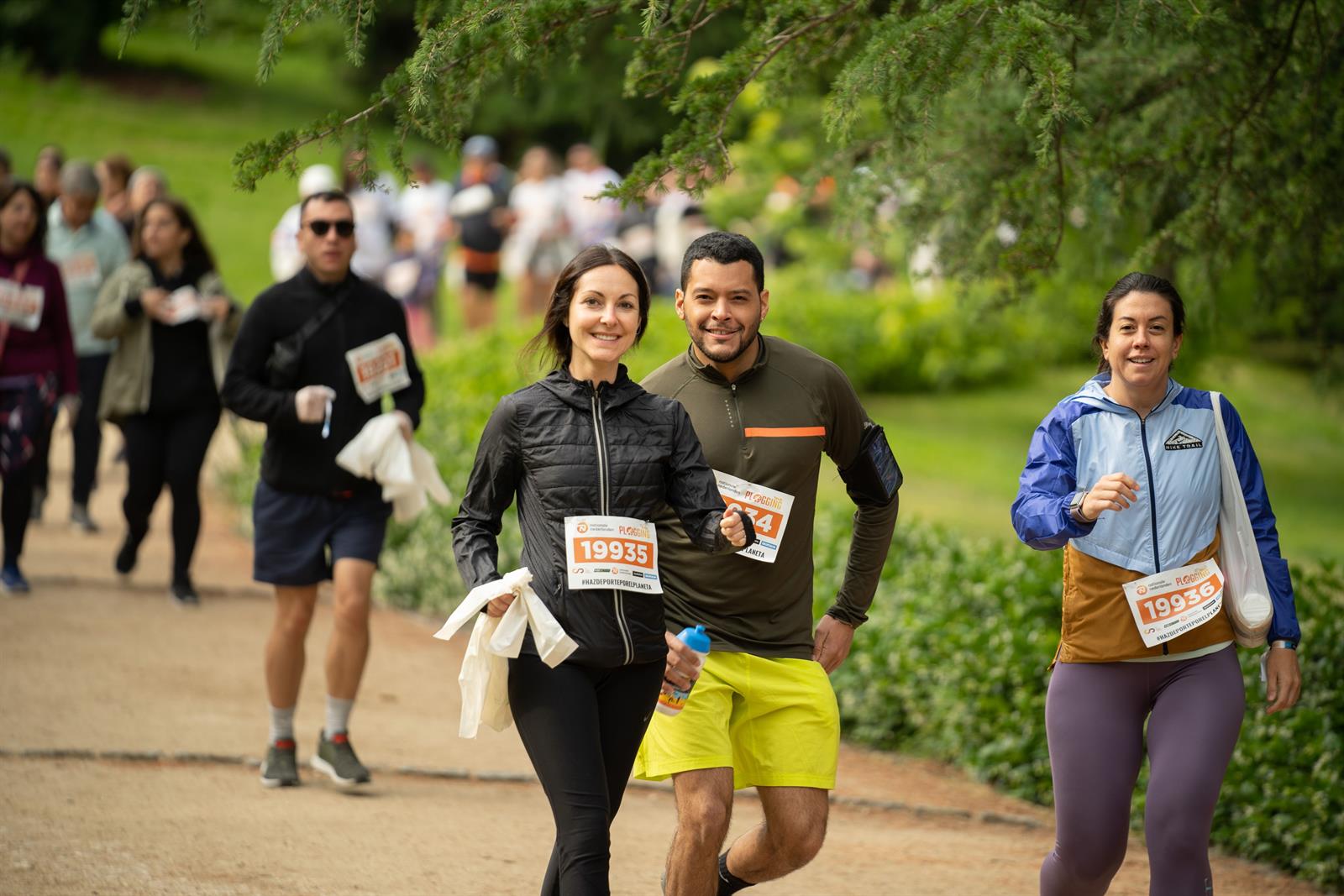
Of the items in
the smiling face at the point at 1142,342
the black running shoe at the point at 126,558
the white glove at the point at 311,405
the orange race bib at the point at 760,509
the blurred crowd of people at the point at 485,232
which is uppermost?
the blurred crowd of people at the point at 485,232

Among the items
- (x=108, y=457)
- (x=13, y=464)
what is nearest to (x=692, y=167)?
(x=13, y=464)

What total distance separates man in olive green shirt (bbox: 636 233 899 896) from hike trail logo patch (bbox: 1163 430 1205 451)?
916mm

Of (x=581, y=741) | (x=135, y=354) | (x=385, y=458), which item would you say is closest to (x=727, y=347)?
(x=581, y=741)

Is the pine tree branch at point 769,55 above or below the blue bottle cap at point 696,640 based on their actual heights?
above

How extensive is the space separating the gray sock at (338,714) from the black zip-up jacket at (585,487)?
230 centimetres

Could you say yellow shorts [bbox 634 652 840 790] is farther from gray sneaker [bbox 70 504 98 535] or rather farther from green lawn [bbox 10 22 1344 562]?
gray sneaker [bbox 70 504 98 535]

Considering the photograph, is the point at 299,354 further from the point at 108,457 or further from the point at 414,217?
the point at 414,217

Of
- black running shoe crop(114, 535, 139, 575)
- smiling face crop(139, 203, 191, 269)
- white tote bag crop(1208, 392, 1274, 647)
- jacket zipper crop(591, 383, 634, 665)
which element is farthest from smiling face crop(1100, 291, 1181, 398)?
black running shoe crop(114, 535, 139, 575)

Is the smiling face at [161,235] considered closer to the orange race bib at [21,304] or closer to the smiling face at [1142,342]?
the orange race bib at [21,304]

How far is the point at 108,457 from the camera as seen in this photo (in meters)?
14.3

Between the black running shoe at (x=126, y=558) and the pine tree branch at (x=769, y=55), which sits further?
the black running shoe at (x=126, y=558)

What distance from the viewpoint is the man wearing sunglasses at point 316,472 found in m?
6.29

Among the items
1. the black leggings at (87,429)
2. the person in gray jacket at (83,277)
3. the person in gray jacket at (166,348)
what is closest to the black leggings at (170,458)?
the person in gray jacket at (166,348)

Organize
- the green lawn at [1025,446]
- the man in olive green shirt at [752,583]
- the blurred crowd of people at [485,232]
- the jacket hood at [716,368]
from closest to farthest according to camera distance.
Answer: the man in olive green shirt at [752,583]
the jacket hood at [716,368]
the green lawn at [1025,446]
the blurred crowd of people at [485,232]
